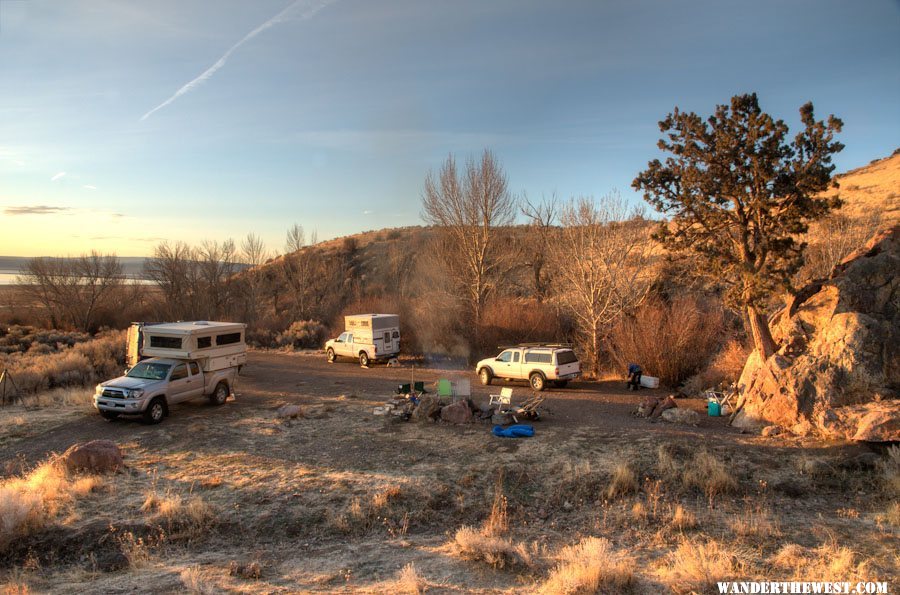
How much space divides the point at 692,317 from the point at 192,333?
19.1 m

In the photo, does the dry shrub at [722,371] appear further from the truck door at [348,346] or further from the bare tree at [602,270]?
the truck door at [348,346]

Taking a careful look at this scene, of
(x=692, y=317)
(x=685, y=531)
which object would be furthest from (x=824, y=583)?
(x=692, y=317)

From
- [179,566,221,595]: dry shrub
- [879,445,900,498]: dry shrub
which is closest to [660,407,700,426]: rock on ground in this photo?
[879,445,900,498]: dry shrub

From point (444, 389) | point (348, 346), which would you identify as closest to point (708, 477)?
point (444, 389)

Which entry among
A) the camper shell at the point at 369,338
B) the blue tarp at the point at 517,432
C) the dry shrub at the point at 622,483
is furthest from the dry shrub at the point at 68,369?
the dry shrub at the point at 622,483

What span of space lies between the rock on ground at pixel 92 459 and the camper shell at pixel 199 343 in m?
5.50

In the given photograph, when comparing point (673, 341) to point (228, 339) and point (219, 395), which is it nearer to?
point (228, 339)

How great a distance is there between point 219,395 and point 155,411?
2.61 meters

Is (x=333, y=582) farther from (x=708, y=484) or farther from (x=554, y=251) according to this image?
(x=554, y=251)

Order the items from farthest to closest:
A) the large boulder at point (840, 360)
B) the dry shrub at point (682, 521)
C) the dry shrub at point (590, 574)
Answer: the large boulder at point (840, 360) < the dry shrub at point (682, 521) < the dry shrub at point (590, 574)

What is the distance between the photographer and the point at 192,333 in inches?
650

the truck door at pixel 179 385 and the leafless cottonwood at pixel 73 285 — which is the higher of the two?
the leafless cottonwood at pixel 73 285

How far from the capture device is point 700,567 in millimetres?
6422

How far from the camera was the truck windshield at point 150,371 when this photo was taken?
15938 millimetres
